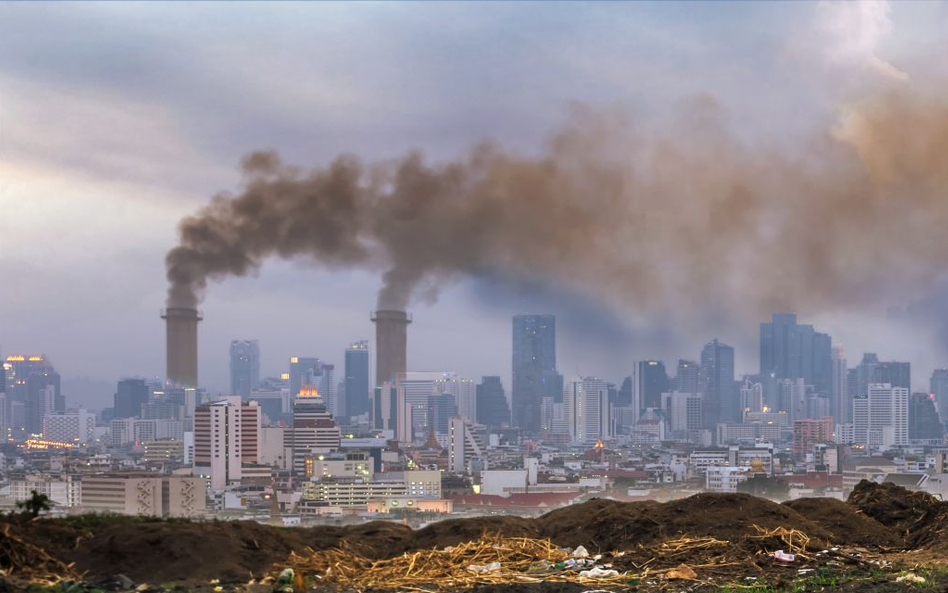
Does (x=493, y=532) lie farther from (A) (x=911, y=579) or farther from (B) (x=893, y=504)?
(B) (x=893, y=504)

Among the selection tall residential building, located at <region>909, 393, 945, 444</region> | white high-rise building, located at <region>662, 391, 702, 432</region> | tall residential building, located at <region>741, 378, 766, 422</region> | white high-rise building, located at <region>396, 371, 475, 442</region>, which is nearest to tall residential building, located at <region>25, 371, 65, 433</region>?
white high-rise building, located at <region>396, 371, 475, 442</region>

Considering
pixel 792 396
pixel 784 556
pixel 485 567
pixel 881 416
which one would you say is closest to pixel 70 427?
pixel 881 416

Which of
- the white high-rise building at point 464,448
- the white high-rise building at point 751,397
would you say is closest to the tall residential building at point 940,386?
the white high-rise building at point 751,397

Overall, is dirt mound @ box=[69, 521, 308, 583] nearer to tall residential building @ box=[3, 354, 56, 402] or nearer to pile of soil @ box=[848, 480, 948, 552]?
pile of soil @ box=[848, 480, 948, 552]

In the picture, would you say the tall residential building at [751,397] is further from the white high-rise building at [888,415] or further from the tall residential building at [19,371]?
the tall residential building at [19,371]

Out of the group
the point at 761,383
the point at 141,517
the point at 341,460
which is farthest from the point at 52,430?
the point at 141,517
